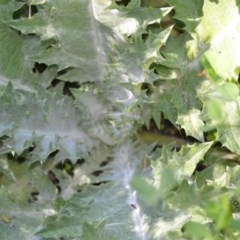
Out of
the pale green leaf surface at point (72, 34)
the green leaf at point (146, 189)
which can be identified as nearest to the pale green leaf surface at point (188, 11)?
the pale green leaf surface at point (72, 34)

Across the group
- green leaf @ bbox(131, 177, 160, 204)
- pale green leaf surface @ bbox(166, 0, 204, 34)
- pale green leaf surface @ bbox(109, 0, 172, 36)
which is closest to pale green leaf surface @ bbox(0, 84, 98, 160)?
pale green leaf surface @ bbox(109, 0, 172, 36)

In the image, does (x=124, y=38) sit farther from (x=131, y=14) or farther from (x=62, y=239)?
(x=62, y=239)

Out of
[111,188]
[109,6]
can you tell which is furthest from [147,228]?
[109,6]

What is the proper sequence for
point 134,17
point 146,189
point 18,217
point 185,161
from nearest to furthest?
point 146,189 < point 185,161 < point 134,17 < point 18,217

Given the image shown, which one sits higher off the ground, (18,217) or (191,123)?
(191,123)

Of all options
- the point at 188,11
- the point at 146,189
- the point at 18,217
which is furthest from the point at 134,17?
the point at 146,189

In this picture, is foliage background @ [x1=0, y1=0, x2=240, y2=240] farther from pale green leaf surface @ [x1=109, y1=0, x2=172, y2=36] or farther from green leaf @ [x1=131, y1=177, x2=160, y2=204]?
green leaf @ [x1=131, y1=177, x2=160, y2=204]

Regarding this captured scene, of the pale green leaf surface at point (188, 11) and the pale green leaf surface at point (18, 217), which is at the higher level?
the pale green leaf surface at point (188, 11)

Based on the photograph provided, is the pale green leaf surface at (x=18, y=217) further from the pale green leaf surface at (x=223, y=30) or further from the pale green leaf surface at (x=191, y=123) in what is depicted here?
the pale green leaf surface at (x=223, y=30)

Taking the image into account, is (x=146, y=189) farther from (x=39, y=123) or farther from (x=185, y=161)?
(x=39, y=123)
